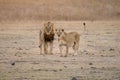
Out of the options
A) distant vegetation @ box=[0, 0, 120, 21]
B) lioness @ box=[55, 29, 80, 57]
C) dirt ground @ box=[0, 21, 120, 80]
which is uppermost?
lioness @ box=[55, 29, 80, 57]

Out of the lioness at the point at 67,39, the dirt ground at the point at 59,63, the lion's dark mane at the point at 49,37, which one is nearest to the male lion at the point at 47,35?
the lion's dark mane at the point at 49,37

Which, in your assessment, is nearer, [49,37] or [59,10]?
[49,37]

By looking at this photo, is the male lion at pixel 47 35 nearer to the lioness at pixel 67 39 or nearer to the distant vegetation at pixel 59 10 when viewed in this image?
the lioness at pixel 67 39

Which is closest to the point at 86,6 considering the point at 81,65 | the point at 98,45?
the point at 98,45

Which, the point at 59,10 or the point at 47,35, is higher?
the point at 47,35

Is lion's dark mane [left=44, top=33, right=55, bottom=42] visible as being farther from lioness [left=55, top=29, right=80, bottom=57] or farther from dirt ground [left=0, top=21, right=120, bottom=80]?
dirt ground [left=0, top=21, right=120, bottom=80]

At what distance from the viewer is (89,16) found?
177 ft

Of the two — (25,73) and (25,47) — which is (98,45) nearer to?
(25,47)

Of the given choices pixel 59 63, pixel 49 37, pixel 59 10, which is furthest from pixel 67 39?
pixel 59 10

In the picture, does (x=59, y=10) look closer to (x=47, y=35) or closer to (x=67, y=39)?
(x=47, y=35)

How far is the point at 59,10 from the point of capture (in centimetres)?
5594

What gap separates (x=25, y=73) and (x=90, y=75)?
4.96 feet

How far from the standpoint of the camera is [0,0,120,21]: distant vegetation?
52.8 m

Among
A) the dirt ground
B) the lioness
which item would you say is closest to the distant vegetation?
the dirt ground
